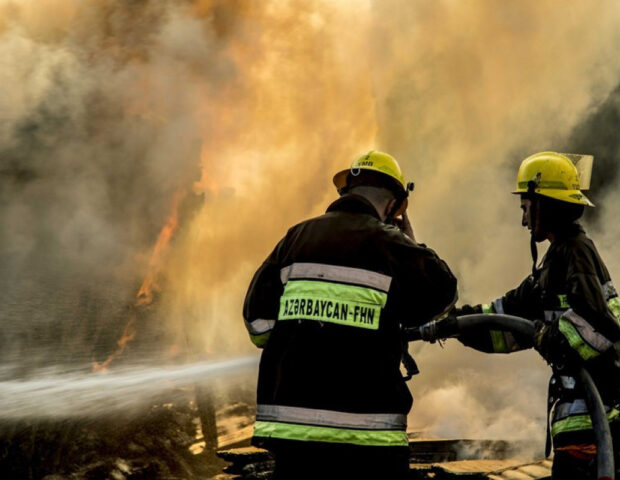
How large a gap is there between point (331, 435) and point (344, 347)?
12.1 inches

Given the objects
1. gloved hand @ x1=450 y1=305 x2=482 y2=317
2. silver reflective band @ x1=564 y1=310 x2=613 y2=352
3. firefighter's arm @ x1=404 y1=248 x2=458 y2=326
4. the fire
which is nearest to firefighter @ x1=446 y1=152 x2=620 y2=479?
silver reflective band @ x1=564 y1=310 x2=613 y2=352

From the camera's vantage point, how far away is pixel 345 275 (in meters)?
2.33

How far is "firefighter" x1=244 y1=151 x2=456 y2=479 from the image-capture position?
222 centimetres

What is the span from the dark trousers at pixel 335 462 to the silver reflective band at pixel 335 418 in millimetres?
75

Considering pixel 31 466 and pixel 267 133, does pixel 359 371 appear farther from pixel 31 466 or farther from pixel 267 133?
pixel 267 133

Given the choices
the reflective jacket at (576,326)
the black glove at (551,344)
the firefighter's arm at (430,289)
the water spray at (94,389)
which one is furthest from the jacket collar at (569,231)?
the water spray at (94,389)

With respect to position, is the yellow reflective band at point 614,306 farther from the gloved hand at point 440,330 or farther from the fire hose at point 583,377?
the gloved hand at point 440,330

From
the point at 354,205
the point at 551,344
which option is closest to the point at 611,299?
the point at 551,344

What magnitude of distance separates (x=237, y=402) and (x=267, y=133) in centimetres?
786

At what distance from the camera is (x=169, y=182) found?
16.8 m

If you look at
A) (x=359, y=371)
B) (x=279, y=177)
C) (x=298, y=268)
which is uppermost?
(x=279, y=177)

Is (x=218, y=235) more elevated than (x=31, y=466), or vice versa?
(x=218, y=235)

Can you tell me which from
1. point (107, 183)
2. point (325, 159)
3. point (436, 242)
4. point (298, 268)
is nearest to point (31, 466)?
point (298, 268)

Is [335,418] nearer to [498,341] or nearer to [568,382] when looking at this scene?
[568,382]
